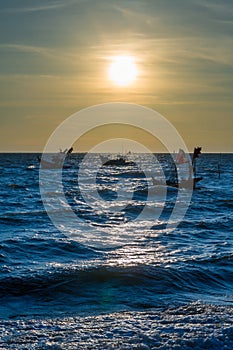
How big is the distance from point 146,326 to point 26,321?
2605 mm

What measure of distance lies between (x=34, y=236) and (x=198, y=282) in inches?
366

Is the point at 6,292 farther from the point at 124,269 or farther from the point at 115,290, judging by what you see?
the point at 124,269

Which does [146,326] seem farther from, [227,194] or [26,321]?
[227,194]

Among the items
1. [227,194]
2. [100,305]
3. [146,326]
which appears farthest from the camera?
[227,194]

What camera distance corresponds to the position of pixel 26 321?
10.3 metres

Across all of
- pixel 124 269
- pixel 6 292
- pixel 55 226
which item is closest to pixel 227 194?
pixel 55 226

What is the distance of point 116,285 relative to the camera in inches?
538

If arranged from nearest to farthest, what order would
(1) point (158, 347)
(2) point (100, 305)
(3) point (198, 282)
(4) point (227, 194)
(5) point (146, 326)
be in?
1. (1) point (158, 347)
2. (5) point (146, 326)
3. (2) point (100, 305)
4. (3) point (198, 282)
5. (4) point (227, 194)

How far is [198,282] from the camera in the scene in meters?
14.1

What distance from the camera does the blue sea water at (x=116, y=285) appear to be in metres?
9.30

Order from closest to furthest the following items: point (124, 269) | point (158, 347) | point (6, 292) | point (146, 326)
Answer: point (158, 347) < point (146, 326) < point (6, 292) < point (124, 269)

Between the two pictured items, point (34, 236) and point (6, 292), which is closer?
point (6, 292)

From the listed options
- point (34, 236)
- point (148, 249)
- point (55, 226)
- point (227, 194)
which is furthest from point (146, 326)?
point (227, 194)

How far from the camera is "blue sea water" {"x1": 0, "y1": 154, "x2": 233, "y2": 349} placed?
30.5 ft
